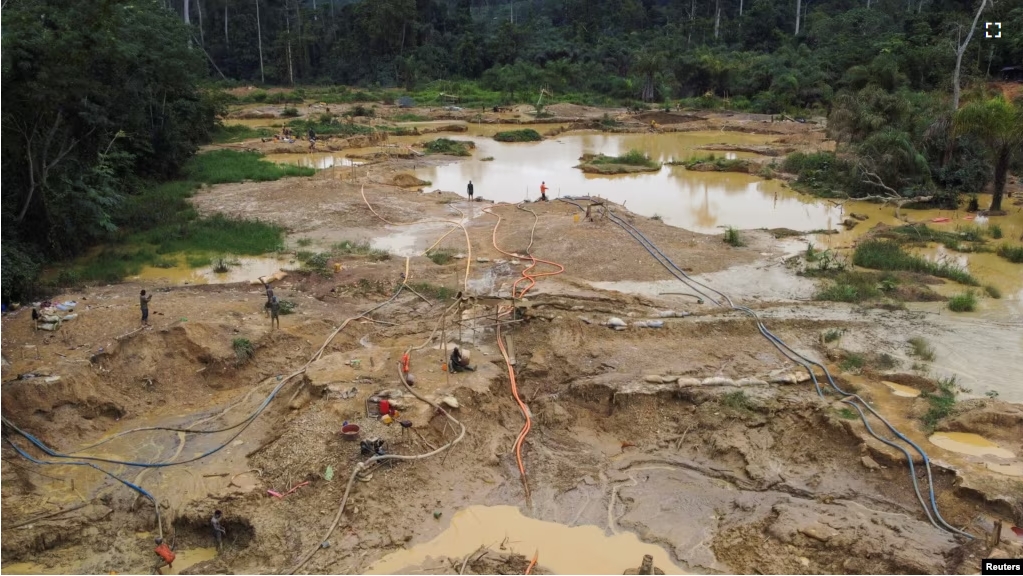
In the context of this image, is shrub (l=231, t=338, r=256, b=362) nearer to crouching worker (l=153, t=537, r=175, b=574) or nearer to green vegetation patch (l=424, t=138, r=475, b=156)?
crouching worker (l=153, t=537, r=175, b=574)

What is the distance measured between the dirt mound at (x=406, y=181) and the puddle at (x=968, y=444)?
20.0m

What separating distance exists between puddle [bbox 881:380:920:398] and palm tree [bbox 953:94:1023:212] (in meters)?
13.1

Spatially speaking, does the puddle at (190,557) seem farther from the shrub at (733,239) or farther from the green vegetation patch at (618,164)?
the green vegetation patch at (618,164)

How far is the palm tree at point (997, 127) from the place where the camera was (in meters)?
19.4

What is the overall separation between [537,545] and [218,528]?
354 centimetres

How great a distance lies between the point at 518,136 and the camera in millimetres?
38719

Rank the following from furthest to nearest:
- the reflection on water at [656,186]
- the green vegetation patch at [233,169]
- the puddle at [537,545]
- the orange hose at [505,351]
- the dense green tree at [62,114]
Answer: the green vegetation patch at [233,169] → the reflection on water at [656,186] → the dense green tree at [62,114] → the orange hose at [505,351] → the puddle at [537,545]

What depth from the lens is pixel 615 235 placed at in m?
17.8

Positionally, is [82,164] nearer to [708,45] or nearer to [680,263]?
[680,263]

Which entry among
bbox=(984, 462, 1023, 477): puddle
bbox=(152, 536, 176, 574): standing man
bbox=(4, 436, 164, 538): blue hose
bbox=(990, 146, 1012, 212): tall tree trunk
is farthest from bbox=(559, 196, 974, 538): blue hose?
bbox=(990, 146, 1012, 212): tall tree trunk

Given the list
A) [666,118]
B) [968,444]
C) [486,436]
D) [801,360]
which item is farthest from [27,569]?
[666,118]

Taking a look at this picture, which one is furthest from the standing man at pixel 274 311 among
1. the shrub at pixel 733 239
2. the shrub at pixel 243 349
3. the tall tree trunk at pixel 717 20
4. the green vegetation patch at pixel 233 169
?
the tall tree trunk at pixel 717 20

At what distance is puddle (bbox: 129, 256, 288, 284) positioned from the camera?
1564 centimetres

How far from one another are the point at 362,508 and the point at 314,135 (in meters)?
29.2
